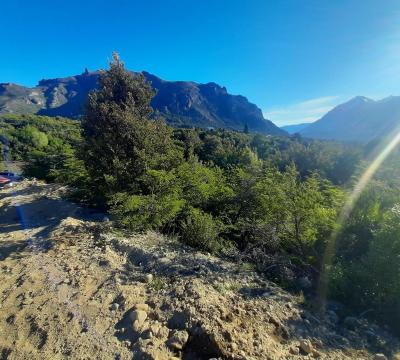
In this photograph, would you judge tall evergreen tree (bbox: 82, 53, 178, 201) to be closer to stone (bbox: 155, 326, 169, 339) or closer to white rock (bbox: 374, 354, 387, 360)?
stone (bbox: 155, 326, 169, 339)

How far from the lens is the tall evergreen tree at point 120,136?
10531mm

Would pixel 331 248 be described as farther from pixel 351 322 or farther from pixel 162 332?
pixel 162 332

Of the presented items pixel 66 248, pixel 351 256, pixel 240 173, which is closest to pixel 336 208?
pixel 351 256

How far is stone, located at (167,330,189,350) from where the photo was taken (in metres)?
4.15

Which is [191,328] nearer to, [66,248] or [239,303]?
[239,303]

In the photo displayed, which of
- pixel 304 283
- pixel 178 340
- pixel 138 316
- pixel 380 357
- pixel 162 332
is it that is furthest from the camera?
pixel 304 283

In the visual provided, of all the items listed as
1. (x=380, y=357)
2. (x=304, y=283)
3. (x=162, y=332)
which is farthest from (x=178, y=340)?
(x=304, y=283)

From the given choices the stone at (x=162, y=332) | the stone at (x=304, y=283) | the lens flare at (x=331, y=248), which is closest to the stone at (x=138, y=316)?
the stone at (x=162, y=332)

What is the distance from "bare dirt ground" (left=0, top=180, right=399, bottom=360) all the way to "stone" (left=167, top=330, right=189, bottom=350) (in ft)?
0.05

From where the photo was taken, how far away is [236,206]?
1235 centimetres

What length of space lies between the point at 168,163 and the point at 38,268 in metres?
6.18

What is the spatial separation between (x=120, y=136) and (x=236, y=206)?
5.23m

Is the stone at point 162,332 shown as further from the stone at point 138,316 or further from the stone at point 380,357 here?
the stone at point 380,357

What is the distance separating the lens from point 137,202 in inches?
340
